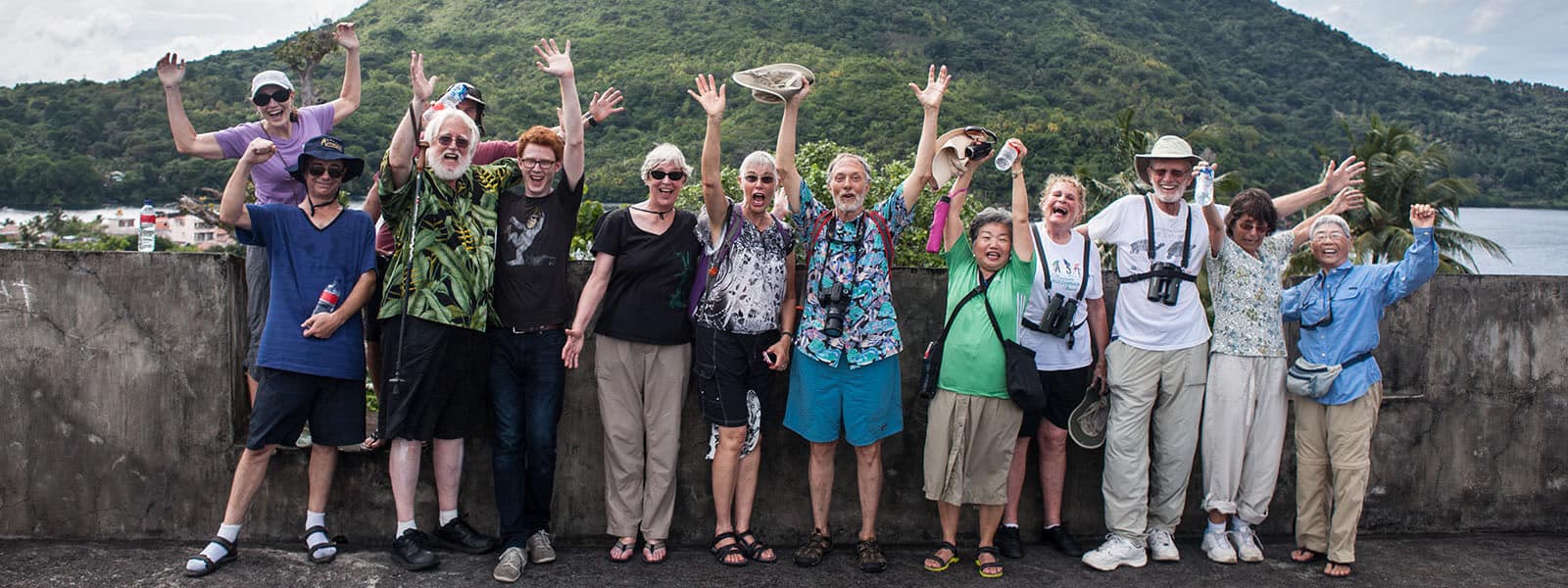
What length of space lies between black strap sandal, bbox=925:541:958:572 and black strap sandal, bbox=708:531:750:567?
2.60 feet

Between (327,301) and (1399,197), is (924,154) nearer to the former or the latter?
(327,301)

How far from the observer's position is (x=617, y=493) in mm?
4426

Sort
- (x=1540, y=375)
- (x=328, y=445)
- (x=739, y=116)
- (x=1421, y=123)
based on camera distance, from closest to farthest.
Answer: (x=328, y=445), (x=1540, y=375), (x=739, y=116), (x=1421, y=123)

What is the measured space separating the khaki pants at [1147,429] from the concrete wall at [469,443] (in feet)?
1.24

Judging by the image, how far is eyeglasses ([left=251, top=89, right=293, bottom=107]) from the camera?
4492 mm

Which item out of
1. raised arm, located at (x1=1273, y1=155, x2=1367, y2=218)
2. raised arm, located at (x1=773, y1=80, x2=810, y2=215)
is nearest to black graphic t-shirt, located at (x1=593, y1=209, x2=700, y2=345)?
raised arm, located at (x1=773, y1=80, x2=810, y2=215)

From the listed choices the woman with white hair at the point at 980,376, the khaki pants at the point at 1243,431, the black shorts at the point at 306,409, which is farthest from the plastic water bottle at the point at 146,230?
the khaki pants at the point at 1243,431

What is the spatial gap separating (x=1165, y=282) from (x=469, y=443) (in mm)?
3183

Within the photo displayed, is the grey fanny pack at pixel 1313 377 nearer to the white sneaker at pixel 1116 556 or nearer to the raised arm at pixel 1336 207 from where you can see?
the raised arm at pixel 1336 207

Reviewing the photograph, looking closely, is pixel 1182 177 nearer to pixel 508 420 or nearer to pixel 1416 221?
pixel 1416 221

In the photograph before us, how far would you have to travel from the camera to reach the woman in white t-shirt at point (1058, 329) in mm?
4453

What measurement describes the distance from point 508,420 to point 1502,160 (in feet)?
258

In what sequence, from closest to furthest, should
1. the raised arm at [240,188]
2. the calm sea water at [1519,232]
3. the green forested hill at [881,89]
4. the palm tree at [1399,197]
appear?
the raised arm at [240,188]
the palm tree at [1399,197]
the calm sea water at [1519,232]
the green forested hill at [881,89]

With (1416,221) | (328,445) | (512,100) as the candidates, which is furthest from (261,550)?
(512,100)
